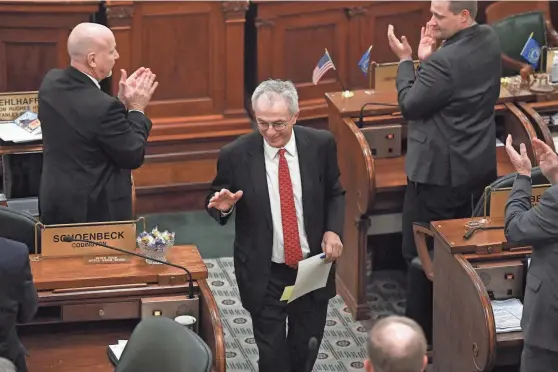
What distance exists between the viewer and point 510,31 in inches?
285

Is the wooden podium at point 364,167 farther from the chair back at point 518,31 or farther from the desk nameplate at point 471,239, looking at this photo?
the chair back at point 518,31

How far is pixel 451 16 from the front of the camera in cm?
521

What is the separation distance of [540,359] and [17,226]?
2051mm

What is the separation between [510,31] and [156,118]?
7.27ft

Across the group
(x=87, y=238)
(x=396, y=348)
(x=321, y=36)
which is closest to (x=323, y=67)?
(x=321, y=36)

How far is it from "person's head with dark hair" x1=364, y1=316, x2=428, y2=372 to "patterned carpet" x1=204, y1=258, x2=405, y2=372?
2.31 m

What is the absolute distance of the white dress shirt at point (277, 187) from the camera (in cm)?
452

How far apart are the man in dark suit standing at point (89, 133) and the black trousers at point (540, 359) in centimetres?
174

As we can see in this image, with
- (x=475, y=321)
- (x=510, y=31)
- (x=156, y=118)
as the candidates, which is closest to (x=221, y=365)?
(x=475, y=321)

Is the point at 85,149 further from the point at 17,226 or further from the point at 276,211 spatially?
the point at 276,211

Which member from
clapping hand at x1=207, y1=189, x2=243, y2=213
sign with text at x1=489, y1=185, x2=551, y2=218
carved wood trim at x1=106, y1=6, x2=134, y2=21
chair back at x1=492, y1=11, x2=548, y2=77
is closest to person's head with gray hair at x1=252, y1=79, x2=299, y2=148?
clapping hand at x1=207, y1=189, x2=243, y2=213

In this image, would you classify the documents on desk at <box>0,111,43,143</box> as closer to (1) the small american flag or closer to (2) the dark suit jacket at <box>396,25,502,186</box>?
(1) the small american flag

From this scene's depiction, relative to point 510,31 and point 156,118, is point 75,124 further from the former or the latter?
point 510,31

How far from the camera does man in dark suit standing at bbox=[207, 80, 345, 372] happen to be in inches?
177
